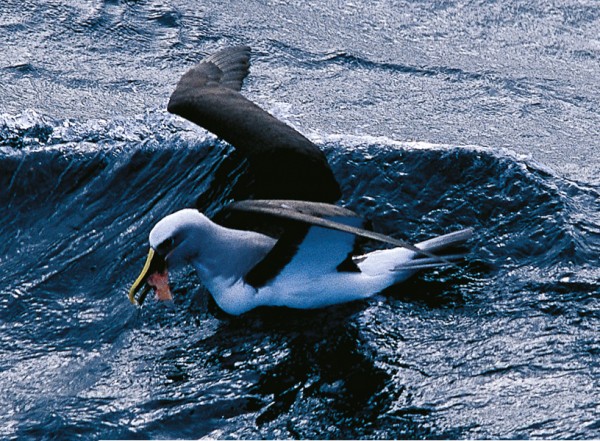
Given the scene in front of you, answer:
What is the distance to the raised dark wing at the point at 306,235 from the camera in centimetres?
609

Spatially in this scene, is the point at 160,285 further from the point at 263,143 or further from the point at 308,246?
the point at 263,143

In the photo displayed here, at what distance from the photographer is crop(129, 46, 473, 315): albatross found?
22.8ft

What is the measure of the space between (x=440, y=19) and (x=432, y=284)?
580cm

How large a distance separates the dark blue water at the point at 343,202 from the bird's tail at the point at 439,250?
12 centimetres

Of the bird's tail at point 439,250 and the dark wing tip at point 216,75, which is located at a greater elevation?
the dark wing tip at point 216,75

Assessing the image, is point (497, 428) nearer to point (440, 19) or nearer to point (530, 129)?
point (530, 129)

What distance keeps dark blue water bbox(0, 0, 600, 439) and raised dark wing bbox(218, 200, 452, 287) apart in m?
0.28

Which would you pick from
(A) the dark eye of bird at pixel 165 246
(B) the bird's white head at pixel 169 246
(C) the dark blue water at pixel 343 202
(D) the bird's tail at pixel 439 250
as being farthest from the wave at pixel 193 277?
(A) the dark eye of bird at pixel 165 246

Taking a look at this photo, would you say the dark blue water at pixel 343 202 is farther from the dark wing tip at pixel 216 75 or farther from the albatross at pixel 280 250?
the dark wing tip at pixel 216 75

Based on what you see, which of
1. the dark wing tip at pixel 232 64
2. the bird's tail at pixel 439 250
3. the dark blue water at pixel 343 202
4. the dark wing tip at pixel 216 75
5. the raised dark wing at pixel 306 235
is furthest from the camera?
the dark wing tip at pixel 232 64

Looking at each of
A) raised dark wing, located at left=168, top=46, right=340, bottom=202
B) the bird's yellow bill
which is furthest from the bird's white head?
raised dark wing, located at left=168, top=46, right=340, bottom=202

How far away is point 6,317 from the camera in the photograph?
7320 mm

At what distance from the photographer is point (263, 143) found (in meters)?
7.85

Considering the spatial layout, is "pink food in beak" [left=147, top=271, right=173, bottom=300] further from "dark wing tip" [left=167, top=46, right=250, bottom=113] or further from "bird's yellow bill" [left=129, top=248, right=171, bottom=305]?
"dark wing tip" [left=167, top=46, right=250, bottom=113]
